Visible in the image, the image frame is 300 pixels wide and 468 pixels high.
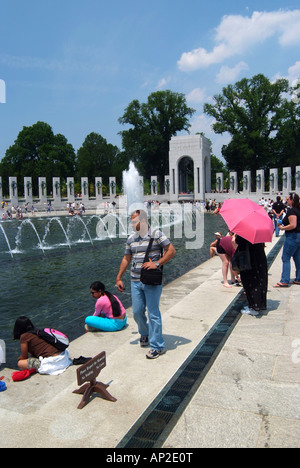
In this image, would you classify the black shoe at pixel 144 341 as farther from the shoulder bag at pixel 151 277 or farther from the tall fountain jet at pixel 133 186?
the tall fountain jet at pixel 133 186

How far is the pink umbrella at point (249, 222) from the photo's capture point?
18.0ft

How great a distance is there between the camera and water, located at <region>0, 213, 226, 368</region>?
6.48 metres

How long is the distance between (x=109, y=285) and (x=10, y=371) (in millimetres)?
4604

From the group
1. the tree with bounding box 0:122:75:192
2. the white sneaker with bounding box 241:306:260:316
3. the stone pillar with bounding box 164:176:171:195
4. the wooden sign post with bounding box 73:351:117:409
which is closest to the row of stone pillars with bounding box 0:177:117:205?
the stone pillar with bounding box 164:176:171:195

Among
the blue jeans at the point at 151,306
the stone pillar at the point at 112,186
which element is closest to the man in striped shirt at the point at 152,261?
the blue jeans at the point at 151,306

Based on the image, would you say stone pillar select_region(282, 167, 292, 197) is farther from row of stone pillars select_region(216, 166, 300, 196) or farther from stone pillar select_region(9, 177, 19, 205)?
stone pillar select_region(9, 177, 19, 205)

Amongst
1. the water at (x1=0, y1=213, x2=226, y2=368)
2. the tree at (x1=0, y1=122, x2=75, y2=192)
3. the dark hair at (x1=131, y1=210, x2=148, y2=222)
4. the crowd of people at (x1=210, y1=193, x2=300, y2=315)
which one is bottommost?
the water at (x1=0, y1=213, x2=226, y2=368)

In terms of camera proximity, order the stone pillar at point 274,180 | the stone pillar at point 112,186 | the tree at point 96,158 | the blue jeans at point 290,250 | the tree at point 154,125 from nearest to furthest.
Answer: the blue jeans at point 290,250 < the stone pillar at point 274,180 < the stone pillar at point 112,186 < the tree at point 154,125 < the tree at point 96,158

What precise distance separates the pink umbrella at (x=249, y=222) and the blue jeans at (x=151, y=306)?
191cm

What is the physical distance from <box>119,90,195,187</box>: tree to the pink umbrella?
62660mm

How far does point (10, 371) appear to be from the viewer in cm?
439

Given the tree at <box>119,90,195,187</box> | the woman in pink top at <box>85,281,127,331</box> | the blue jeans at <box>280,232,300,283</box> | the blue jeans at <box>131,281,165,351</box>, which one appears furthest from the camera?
the tree at <box>119,90,195,187</box>

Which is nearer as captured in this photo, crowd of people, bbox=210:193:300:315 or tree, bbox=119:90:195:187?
crowd of people, bbox=210:193:300:315

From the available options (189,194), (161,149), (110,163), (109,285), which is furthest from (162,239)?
(110,163)
